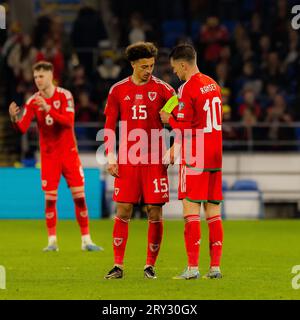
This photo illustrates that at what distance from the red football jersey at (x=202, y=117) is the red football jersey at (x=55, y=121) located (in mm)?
3841

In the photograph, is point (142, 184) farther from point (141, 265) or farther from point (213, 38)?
point (213, 38)

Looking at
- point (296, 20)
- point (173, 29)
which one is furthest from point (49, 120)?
point (173, 29)

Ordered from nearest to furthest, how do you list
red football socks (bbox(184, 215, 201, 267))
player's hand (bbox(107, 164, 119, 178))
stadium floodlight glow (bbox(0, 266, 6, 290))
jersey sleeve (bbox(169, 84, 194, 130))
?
1. stadium floodlight glow (bbox(0, 266, 6, 290))
2. jersey sleeve (bbox(169, 84, 194, 130))
3. red football socks (bbox(184, 215, 201, 267))
4. player's hand (bbox(107, 164, 119, 178))

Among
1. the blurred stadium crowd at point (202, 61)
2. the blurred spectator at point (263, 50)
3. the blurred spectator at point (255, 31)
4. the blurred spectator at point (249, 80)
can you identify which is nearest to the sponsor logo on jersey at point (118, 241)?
the blurred stadium crowd at point (202, 61)

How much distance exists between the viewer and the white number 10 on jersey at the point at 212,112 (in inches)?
438

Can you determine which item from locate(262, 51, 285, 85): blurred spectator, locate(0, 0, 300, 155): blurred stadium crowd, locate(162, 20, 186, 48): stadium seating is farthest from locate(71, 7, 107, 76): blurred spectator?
locate(262, 51, 285, 85): blurred spectator

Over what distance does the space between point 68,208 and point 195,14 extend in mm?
8160

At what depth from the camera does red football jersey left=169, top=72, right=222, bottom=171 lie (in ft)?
36.4

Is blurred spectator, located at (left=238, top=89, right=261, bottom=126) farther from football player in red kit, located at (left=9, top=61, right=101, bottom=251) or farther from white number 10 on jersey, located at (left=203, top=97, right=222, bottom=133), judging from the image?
white number 10 on jersey, located at (left=203, top=97, right=222, bottom=133)

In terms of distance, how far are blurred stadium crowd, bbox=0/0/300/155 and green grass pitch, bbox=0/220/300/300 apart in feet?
12.8

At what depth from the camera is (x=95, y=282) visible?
11.1 m

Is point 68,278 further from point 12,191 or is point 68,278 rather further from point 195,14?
point 195,14

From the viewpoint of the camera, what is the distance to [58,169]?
602 inches
